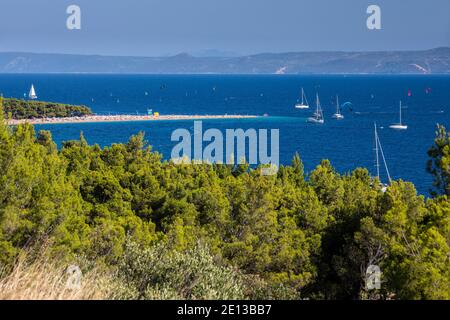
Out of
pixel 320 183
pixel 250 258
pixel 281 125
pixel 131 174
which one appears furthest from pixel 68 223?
pixel 281 125

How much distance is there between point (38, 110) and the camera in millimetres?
93312

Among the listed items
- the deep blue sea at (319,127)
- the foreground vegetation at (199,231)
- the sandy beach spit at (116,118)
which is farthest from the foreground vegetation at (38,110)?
the foreground vegetation at (199,231)

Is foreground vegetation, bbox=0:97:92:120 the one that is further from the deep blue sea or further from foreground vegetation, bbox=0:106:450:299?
foreground vegetation, bbox=0:106:450:299

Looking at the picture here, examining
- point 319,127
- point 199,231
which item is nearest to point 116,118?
point 319,127

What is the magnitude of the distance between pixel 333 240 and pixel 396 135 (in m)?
65.7

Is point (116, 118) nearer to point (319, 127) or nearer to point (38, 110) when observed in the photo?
point (38, 110)

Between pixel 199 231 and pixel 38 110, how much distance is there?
7863cm

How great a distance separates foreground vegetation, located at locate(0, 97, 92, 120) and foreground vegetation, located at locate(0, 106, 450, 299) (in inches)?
2667

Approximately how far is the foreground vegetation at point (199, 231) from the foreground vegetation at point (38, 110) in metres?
67.7

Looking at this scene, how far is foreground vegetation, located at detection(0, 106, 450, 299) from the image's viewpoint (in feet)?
38.6

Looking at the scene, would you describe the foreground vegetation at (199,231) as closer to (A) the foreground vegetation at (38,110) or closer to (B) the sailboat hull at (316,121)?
(A) the foreground vegetation at (38,110)

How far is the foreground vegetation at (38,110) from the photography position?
8962 cm
